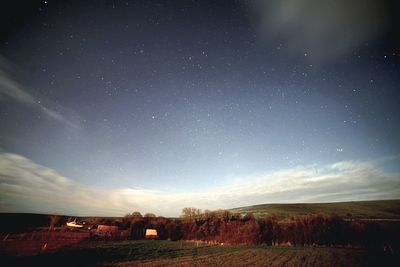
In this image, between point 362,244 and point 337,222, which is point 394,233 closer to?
point 362,244

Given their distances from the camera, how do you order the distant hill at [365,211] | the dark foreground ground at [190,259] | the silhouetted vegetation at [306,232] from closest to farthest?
the dark foreground ground at [190,259]
the silhouetted vegetation at [306,232]
the distant hill at [365,211]

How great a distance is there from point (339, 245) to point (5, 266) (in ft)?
192

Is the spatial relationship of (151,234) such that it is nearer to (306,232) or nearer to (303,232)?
(303,232)

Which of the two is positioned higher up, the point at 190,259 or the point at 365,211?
the point at 365,211

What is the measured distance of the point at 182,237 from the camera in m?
78.8

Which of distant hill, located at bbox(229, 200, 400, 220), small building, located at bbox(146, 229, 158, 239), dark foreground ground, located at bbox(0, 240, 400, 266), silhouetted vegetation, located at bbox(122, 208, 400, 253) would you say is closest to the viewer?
dark foreground ground, located at bbox(0, 240, 400, 266)

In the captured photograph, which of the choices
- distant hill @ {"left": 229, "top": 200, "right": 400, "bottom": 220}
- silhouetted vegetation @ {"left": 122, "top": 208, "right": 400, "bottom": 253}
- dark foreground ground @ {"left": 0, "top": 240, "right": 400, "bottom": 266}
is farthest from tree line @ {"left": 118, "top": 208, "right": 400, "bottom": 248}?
distant hill @ {"left": 229, "top": 200, "right": 400, "bottom": 220}

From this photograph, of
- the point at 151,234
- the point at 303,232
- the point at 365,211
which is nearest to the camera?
the point at 303,232

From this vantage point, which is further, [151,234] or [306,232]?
[151,234]

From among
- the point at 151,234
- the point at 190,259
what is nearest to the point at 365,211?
the point at 151,234

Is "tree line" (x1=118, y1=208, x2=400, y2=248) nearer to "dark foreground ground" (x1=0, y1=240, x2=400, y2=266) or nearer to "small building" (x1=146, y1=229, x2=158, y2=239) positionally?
"small building" (x1=146, y1=229, x2=158, y2=239)

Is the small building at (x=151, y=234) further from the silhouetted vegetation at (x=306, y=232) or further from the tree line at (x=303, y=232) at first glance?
the silhouetted vegetation at (x=306, y=232)

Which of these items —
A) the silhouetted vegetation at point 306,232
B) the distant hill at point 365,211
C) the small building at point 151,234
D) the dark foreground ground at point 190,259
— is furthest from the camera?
the distant hill at point 365,211

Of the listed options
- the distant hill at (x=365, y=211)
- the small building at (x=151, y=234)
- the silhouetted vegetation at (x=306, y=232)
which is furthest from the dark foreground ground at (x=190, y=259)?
the distant hill at (x=365, y=211)
